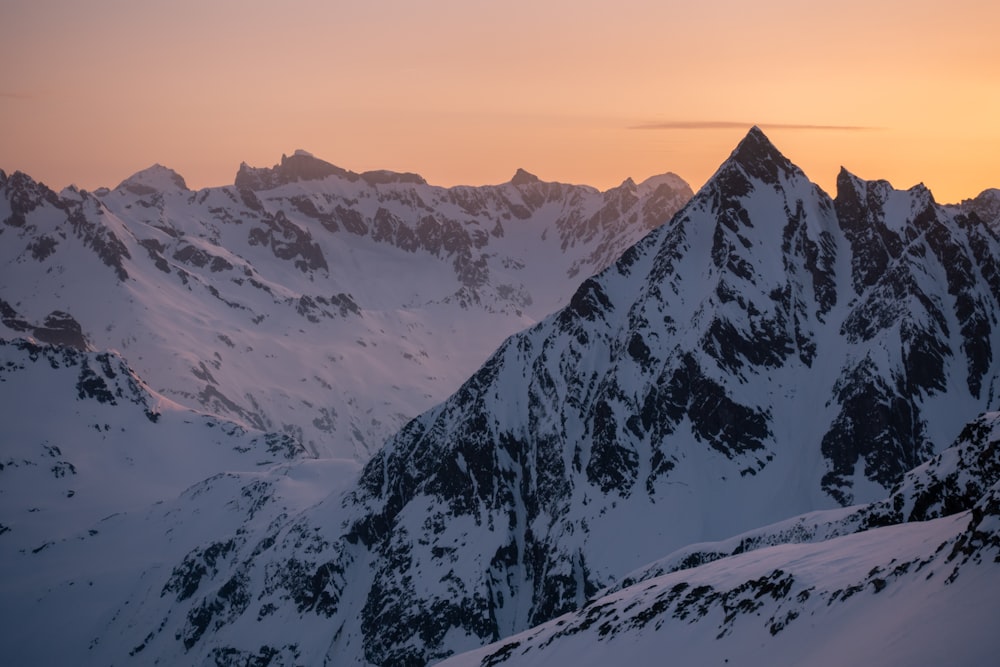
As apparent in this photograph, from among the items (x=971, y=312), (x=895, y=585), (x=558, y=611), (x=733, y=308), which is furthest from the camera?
(x=733, y=308)

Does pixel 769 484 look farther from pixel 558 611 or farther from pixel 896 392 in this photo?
pixel 558 611

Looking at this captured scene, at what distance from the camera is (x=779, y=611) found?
56344 millimetres

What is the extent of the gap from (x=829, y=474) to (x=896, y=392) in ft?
57.9

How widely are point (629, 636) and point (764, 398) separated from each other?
123 metres

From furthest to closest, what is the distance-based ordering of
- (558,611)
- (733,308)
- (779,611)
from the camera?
1. (733,308)
2. (558,611)
3. (779,611)

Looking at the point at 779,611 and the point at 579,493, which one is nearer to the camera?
the point at 779,611

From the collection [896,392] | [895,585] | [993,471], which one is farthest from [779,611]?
[896,392]

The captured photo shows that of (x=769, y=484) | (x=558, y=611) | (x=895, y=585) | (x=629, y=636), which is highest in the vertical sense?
(x=895, y=585)

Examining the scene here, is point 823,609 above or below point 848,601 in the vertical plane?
below

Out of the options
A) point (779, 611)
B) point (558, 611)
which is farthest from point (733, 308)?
point (779, 611)

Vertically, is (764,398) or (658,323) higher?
(658,323)

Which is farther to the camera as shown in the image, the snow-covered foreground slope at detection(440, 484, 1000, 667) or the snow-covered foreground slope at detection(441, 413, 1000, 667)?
the snow-covered foreground slope at detection(441, 413, 1000, 667)

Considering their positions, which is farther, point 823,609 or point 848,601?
point 823,609

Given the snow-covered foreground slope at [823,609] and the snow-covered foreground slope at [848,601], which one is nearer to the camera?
the snow-covered foreground slope at [823,609]
